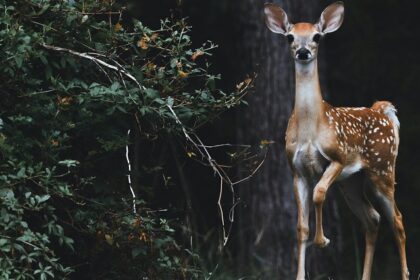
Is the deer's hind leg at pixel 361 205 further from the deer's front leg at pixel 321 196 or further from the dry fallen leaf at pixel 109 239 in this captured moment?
the dry fallen leaf at pixel 109 239

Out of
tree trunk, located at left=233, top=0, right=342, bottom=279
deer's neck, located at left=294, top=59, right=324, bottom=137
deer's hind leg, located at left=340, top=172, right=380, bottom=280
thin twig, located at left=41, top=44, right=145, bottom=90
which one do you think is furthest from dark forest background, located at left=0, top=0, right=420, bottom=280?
thin twig, located at left=41, top=44, right=145, bottom=90

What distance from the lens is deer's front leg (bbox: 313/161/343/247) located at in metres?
6.10

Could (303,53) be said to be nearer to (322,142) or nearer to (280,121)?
(322,142)

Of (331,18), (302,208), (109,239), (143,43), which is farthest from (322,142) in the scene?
(109,239)

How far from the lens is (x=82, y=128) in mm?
6258

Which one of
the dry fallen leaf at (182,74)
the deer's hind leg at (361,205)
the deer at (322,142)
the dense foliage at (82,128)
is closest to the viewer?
the dense foliage at (82,128)

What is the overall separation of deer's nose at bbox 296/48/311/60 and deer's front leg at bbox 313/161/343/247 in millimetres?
615

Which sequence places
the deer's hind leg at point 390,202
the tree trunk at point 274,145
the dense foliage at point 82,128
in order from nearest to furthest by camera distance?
the dense foliage at point 82,128 < the deer's hind leg at point 390,202 < the tree trunk at point 274,145

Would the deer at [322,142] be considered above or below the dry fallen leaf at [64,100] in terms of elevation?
below

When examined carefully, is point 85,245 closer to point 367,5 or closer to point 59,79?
point 59,79

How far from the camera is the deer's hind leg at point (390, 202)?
22.0 ft

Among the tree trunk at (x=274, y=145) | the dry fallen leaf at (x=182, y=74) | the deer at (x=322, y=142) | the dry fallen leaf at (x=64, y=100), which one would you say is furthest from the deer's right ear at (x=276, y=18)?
the tree trunk at (x=274, y=145)

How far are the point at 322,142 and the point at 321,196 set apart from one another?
0.31m

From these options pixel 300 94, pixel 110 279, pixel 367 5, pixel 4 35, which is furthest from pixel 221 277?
pixel 367 5
